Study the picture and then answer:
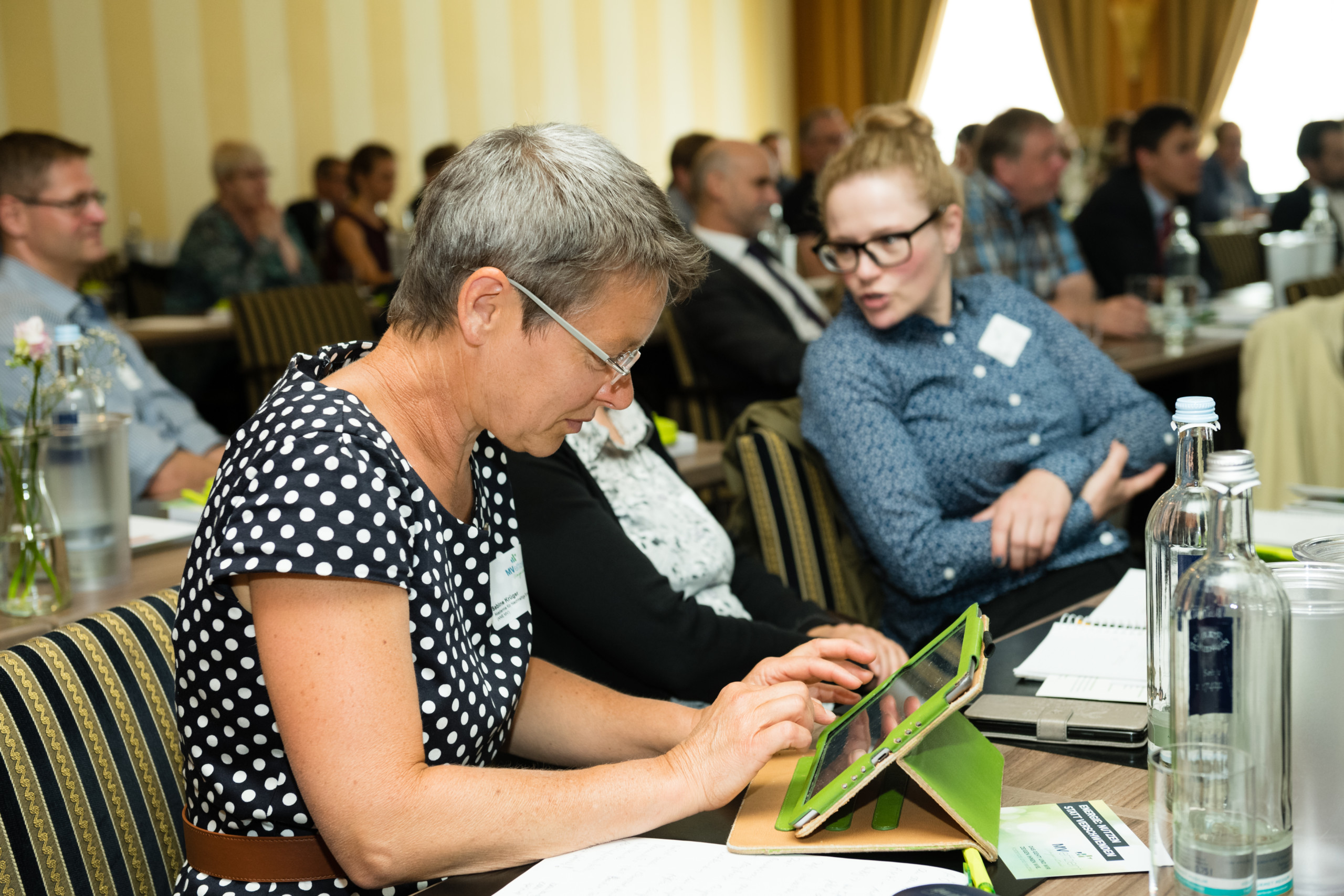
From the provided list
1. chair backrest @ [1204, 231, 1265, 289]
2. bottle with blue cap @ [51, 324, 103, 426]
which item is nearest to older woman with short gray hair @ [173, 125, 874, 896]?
bottle with blue cap @ [51, 324, 103, 426]

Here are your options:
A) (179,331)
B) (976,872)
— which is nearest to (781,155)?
(179,331)

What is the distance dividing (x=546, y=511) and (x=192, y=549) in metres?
0.49

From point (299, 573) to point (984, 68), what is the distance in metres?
11.1

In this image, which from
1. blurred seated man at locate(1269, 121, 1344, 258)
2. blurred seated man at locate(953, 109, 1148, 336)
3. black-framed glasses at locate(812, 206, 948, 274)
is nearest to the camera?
black-framed glasses at locate(812, 206, 948, 274)

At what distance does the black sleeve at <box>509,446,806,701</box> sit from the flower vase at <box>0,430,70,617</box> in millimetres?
720

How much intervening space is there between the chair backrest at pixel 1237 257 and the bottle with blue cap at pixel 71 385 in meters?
4.96

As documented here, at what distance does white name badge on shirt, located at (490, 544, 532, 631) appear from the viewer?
4.01ft

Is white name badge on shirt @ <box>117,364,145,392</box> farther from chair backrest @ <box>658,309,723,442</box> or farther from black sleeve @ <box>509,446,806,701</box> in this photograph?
chair backrest @ <box>658,309,723,442</box>

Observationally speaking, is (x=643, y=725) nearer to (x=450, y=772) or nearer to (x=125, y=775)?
(x=450, y=772)

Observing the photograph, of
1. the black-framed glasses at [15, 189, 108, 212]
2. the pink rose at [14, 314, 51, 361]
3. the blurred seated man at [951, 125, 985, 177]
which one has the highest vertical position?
the blurred seated man at [951, 125, 985, 177]

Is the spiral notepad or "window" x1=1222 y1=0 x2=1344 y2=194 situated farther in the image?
"window" x1=1222 y1=0 x2=1344 y2=194

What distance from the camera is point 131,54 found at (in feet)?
23.7

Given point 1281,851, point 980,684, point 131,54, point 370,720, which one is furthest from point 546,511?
point 131,54

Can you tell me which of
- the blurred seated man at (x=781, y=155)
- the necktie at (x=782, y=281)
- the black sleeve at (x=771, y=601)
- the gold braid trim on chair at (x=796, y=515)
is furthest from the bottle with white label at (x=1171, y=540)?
the blurred seated man at (x=781, y=155)
